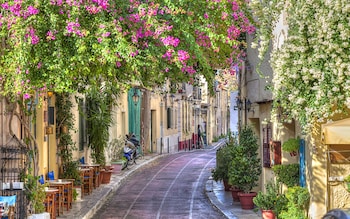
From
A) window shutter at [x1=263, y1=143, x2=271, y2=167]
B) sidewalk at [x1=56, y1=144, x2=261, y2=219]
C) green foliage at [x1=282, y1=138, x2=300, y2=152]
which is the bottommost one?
sidewalk at [x1=56, y1=144, x2=261, y2=219]

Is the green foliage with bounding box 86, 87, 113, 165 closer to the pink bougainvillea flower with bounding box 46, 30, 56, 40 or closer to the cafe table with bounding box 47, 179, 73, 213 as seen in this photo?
the cafe table with bounding box 47, 179, 73, 213

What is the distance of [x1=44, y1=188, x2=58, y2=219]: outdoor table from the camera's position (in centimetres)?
1534

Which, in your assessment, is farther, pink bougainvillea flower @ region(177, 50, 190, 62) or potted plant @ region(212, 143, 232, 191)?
potted plant @ region(212, 143, 232, 191)

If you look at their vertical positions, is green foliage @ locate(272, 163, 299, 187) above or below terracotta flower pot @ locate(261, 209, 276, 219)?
above

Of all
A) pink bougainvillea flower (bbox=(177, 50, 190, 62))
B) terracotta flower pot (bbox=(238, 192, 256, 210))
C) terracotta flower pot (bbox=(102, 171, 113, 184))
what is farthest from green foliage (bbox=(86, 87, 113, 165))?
pink bougainvillea flower (bbox=(177, 50, 190, 62))

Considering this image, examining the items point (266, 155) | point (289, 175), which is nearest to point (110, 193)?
point (266, 155)

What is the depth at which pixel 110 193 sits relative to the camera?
22219 mm

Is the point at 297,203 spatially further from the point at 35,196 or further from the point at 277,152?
the point at 35,196

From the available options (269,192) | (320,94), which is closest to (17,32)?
(320,94)

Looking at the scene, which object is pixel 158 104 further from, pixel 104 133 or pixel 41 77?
pixel 41 77

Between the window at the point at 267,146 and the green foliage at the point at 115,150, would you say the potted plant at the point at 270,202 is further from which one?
the green foliage at the point at 115,150

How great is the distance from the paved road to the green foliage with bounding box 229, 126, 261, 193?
96 cm

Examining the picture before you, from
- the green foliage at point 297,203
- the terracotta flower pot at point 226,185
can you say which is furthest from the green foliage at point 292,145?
the terracotta flower pot at point 226,185

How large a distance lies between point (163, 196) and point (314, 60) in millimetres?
11396
